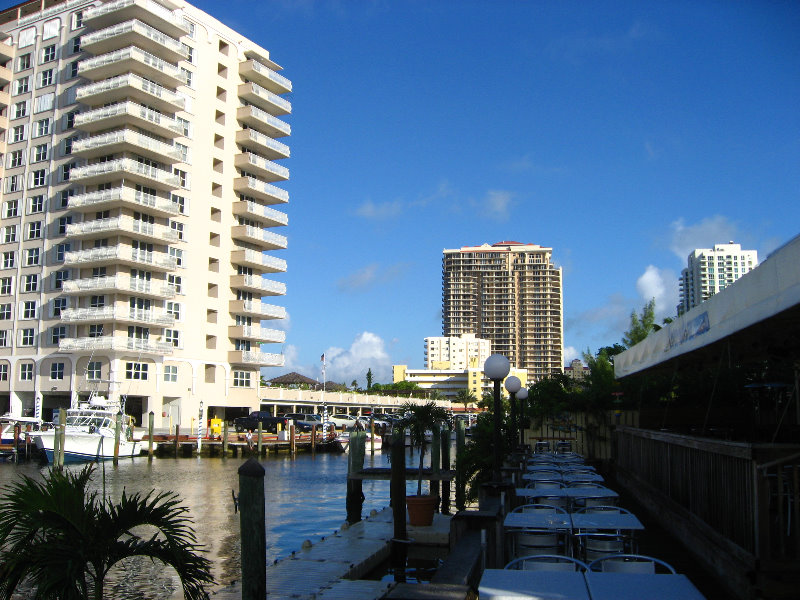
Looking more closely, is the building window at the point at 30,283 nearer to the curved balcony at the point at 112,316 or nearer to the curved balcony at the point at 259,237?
the curved balcony at the point at 112,316

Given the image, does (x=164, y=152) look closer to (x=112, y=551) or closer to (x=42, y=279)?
(x=42, y=279)

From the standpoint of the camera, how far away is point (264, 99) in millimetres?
67188

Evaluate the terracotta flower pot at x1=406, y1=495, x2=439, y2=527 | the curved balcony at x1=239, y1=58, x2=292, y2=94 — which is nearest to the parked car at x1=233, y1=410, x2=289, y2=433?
the curved balcony at x1=239, y1=58, x2=292, y2=94

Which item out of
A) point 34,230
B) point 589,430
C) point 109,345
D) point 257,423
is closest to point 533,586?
point 589,430

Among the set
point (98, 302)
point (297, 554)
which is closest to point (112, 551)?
point (297, 554)

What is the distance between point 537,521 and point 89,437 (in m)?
40.1

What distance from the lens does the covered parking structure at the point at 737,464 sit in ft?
23.0

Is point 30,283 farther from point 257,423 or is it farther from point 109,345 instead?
point 257,423

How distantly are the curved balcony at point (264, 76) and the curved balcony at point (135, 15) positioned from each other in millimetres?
7538

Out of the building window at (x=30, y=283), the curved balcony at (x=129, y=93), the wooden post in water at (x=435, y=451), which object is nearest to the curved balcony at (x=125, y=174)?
the curved balcony at (x=129, y=93)

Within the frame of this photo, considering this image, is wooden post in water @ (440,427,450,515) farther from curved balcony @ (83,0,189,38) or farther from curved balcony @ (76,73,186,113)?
curved balcony @ (83,0,189,38)

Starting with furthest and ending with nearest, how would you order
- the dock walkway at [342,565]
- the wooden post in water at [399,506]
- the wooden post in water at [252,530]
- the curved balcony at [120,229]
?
the curved balcony at [120,229], the wooden post in water at [399,506], the dock walkway at [342,565], the wooden post in water at [252,530]

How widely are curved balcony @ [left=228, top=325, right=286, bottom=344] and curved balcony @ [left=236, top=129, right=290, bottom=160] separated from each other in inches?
650

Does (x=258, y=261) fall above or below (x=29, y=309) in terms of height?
above
